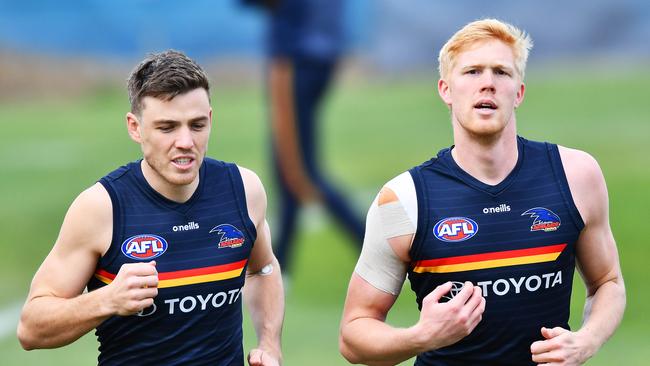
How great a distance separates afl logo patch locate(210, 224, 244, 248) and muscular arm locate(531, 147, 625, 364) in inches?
42.7

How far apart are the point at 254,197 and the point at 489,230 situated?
0.82 meters

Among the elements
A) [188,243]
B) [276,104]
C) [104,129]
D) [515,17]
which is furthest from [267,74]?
[104,129]

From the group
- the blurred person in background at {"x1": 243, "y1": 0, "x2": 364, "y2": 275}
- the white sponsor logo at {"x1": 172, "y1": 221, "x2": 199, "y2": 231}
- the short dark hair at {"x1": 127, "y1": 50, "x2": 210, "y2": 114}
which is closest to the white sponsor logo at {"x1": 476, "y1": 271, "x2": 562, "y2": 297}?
the white sponsor logo at {"x1": 172, "y1": 221, "x2": 199, "y2": 231}

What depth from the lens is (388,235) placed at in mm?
3553

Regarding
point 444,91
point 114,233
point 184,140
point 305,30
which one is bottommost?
point 114,233

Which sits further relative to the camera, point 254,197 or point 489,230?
point 254,197

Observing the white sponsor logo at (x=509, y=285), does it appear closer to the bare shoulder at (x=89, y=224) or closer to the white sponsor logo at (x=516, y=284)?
the white sponsor logo at (x=516, y=284)

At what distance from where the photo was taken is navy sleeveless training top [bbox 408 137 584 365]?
3.55 meters

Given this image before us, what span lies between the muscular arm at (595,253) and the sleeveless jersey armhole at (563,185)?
1cm

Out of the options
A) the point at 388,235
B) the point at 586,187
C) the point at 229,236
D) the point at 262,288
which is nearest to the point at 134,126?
the point at 229,236

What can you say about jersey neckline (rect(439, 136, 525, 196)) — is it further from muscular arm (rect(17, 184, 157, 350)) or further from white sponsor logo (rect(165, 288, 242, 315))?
muscular arm (rect(17, 184, 157, 350))

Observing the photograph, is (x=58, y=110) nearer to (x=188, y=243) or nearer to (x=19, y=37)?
(x=19, y=37)

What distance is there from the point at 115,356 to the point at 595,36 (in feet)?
35.7

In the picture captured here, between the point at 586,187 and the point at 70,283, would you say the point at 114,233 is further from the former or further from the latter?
the point at 586,187
